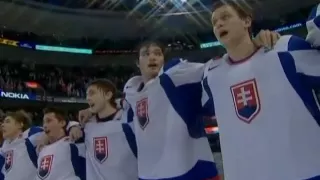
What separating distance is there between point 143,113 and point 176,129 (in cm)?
25

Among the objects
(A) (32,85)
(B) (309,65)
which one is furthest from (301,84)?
(A) (32,85)

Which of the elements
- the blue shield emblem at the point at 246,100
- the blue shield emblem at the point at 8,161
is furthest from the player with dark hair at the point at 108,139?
the blue shield emblem at the point at 246,100

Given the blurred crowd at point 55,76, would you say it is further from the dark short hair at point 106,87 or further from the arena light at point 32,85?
the dark short hair at point 106,87

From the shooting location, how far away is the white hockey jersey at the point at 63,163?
3.42 meters

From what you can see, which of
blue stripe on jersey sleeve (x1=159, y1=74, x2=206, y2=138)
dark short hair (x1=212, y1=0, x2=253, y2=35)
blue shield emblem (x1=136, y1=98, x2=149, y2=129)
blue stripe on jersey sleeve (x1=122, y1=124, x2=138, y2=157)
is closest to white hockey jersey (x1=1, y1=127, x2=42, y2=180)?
blue stripe on jersey sleeve (x1=122, y1=124, x2=138, y2=157)

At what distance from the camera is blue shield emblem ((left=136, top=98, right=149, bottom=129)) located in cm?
276

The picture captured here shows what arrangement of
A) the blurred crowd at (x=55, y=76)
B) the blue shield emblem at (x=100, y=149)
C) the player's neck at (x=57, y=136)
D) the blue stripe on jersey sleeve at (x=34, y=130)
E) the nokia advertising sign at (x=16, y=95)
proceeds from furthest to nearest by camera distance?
the blurred crowd at (x=55, y=76)
the nokia advertising sign at (x=16, y=95)
the blue stripe on jersey sleeve at (x=34, y=130)
the player's neck at (x=57, y=136)
the blue shield emblem at (x=100, y=149)

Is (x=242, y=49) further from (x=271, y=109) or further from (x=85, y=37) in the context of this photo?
(x=85, y=37)

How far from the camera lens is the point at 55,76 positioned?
59.7 feet

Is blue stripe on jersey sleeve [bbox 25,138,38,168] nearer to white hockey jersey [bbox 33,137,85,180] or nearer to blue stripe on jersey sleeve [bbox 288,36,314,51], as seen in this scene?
white hockey jersey [bbox 33,137,85,180]

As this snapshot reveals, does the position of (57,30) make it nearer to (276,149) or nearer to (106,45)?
(106,45)

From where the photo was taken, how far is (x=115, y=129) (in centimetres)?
315

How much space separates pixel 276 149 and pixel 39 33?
16.9m

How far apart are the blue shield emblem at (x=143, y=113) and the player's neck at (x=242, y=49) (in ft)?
2.57
